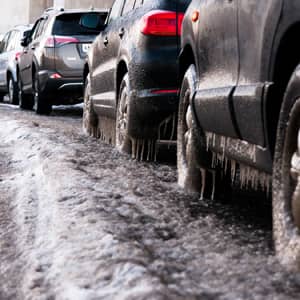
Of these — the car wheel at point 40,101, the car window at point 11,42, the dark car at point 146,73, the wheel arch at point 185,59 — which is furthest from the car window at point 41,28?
the wheel arch at point 185,59

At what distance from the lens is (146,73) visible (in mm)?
6648

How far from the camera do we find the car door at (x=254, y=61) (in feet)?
12.1

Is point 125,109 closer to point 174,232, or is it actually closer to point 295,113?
point 174,232

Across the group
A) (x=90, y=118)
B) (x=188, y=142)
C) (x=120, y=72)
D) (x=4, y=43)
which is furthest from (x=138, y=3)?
(x=4, y=43)

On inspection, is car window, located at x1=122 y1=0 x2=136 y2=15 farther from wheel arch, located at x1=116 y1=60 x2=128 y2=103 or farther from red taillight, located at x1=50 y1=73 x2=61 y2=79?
red taillight, located at x1=50 y1=73 x2=61 y2=79

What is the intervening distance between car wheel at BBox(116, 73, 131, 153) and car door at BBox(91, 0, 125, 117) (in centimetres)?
40

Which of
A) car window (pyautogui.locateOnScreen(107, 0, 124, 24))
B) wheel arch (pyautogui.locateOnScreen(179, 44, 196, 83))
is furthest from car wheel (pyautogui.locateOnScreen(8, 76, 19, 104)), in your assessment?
wheel arch (pyautogui.locateOnScreen(179, 44, 196, 83))

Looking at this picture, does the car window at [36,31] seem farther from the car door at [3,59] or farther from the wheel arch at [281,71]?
the wheel arch at [281,71]

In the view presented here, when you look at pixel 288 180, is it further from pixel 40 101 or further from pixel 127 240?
pixel 40 101

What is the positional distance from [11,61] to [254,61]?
52.3 feet

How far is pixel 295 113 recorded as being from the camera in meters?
3.46

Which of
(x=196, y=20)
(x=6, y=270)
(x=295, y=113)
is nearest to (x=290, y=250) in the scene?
(x=295, y=113)

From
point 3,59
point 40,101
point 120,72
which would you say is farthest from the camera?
point 3,59

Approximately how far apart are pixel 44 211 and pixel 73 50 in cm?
867
